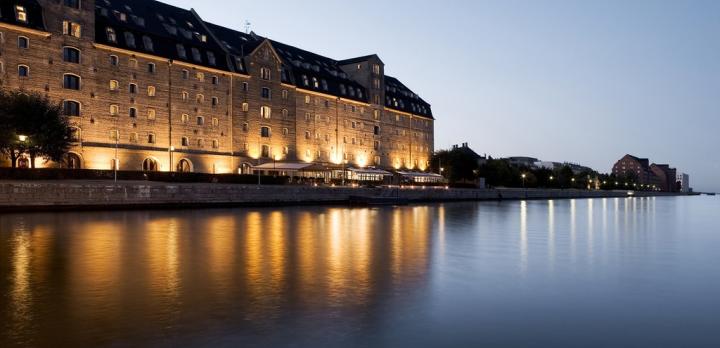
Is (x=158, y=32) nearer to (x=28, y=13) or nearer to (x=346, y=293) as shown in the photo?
(x=28, y=13)

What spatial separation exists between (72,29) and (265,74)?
983 inches

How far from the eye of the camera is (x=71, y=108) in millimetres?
53125

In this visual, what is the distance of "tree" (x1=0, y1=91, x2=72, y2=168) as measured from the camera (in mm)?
42969

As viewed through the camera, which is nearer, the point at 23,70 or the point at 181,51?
the point at 23,70

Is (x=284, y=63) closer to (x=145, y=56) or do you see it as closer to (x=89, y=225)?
(x=145, y=56)

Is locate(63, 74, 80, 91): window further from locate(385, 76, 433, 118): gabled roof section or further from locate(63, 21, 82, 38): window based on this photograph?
locate(385, 76, 433, 118): gabled roof section

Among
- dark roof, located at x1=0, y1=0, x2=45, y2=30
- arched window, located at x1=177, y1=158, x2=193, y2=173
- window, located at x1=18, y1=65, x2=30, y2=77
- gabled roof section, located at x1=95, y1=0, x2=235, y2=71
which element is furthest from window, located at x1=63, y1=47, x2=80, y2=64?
arched window, located at x1=177, y1=158, x2=193, y2=173

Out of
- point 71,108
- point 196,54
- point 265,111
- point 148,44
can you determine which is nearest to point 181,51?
point 196,54

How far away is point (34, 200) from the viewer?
36.2m

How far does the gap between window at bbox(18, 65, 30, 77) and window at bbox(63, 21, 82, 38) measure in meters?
5.18

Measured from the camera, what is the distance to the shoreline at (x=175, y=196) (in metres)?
36.2

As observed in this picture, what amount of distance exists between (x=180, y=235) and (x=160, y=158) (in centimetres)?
3876

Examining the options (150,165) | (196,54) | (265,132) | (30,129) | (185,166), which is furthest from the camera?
(265,132)

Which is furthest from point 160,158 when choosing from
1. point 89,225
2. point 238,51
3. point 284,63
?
point 89,225
